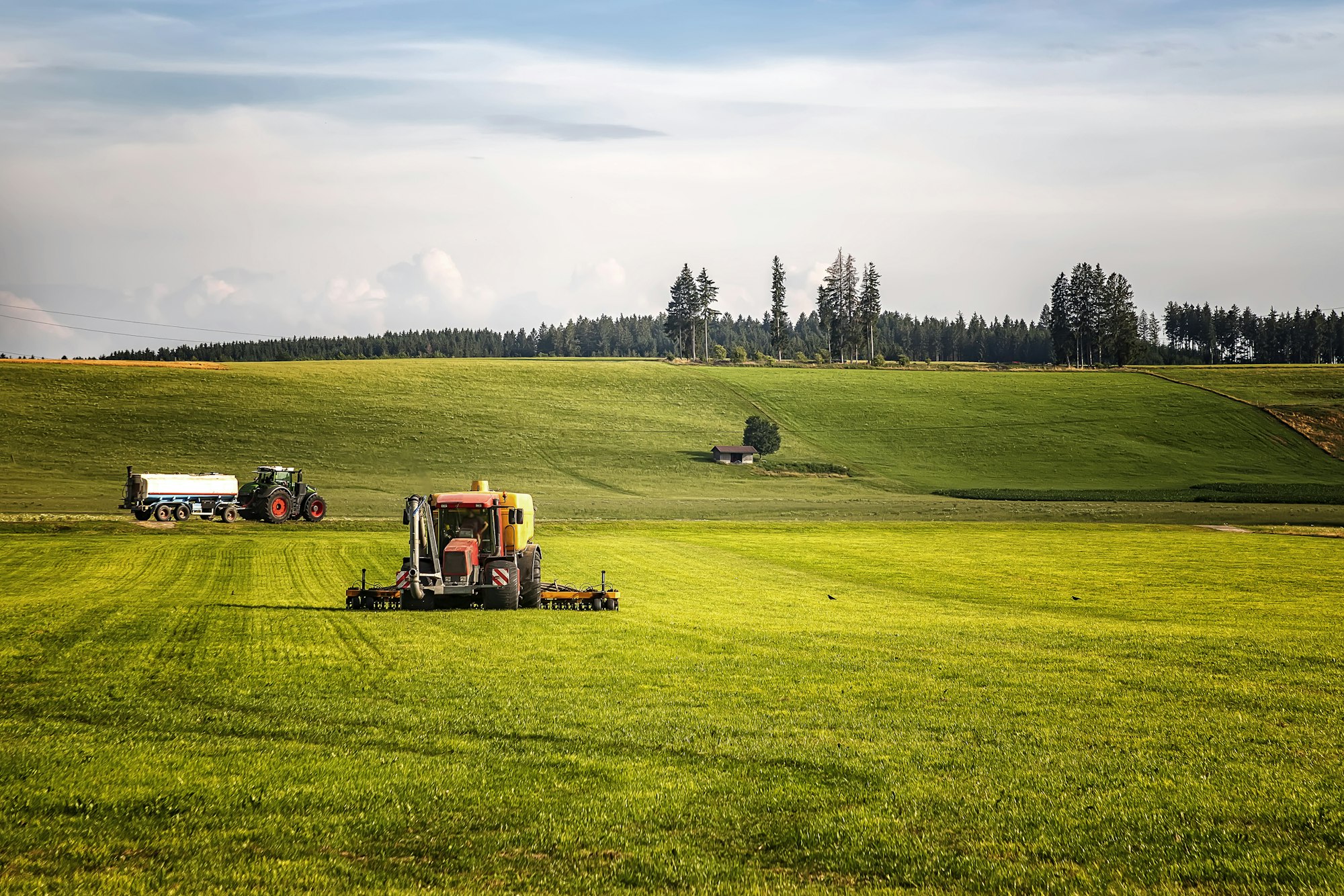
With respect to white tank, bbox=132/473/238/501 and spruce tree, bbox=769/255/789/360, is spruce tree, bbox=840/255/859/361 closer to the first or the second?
spruce tree, bbox=769/255/789/360

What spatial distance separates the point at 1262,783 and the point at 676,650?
10.3m

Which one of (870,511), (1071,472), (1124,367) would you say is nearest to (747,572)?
(870,511)

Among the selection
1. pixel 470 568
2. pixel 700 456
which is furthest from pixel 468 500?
pixel 700 456

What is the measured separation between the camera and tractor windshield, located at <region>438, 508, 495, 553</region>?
25.5 metres

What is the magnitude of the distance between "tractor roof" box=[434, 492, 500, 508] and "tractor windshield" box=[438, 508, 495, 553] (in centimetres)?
16

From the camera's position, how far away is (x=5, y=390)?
4001 inches

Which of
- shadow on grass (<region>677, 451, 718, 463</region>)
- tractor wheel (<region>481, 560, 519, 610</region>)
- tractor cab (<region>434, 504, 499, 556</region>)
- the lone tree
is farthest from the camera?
the lone tree

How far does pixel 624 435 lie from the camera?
109000 millimetres

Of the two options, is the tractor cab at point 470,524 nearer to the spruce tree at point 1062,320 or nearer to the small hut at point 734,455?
the small hut at point 734,455

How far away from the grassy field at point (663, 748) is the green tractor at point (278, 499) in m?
29.2

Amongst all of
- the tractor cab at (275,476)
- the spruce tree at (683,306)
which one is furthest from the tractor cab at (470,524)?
the spruce tree at (683,306)

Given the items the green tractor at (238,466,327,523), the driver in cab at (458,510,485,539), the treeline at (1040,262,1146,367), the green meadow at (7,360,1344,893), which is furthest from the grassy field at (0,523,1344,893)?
the treeline at (1040,262,1146,367)

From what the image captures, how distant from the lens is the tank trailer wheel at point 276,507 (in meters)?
55.2

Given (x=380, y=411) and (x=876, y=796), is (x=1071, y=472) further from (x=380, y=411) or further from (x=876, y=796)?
(x=876, y=796)
